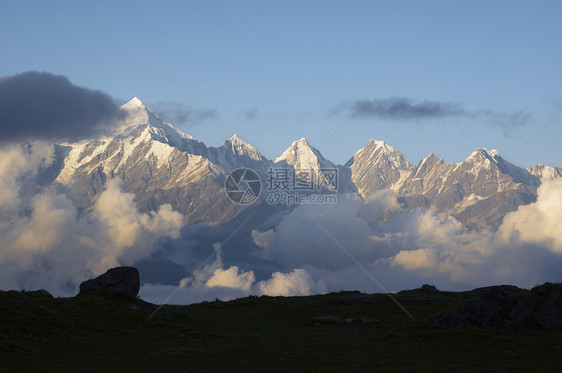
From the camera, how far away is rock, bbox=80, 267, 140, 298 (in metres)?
93.7

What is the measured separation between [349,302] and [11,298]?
5243cm

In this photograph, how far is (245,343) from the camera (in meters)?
64.5

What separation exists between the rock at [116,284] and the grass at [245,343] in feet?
7.18

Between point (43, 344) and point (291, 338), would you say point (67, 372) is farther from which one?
point (291, 338)

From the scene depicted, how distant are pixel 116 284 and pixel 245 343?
3750cm

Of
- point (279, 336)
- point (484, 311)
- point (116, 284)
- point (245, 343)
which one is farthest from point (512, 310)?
point (116, 284)

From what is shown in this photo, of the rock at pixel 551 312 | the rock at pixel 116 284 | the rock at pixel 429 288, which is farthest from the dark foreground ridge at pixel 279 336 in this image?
the rock at pixel 429 288

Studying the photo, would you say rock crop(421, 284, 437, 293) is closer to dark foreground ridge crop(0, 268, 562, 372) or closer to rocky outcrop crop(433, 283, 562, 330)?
dark foreground ridge crop(0, 268, 562, 372)

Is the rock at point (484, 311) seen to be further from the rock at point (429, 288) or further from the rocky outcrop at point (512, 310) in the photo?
the rock at point (429, 288)

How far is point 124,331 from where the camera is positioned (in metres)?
74.0

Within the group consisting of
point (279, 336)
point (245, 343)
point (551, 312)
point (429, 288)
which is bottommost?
point (245, 343)

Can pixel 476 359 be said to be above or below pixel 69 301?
below

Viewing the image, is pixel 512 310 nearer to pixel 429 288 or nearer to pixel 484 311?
pixel 484 311

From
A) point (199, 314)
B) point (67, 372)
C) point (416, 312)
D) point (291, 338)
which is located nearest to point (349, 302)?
point (416, 312)
